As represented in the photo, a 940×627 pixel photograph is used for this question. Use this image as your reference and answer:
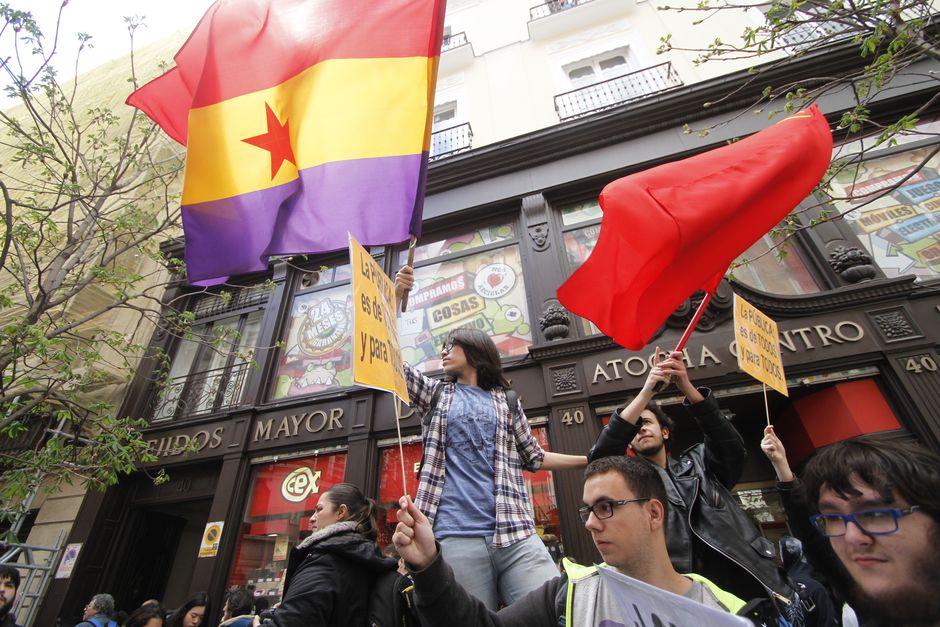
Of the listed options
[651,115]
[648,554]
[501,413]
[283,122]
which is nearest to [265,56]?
[283,122]

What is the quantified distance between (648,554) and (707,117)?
24.2 ft

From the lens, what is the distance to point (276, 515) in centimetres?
623

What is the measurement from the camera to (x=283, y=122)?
370cm

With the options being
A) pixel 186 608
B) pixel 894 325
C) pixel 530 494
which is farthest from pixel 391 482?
pixel 894 325

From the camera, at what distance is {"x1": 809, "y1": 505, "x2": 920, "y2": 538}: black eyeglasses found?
1204mm

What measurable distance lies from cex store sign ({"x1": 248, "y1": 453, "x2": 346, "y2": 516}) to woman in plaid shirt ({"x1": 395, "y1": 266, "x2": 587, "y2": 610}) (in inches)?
164

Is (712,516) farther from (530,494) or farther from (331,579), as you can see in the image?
(530,494)

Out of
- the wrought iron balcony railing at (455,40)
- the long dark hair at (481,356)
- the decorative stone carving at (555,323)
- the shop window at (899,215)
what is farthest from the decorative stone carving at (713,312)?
the wrought iron balcony railing at (455,40)

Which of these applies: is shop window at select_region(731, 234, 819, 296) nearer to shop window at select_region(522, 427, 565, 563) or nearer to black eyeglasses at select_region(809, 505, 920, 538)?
shop window at select_region(522, 427, 565, 563)

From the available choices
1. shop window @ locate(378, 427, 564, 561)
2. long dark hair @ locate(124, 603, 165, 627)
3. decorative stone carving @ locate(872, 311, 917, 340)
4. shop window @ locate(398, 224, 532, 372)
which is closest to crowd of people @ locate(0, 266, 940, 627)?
shop window @ locate(378, 427, 564, 561)

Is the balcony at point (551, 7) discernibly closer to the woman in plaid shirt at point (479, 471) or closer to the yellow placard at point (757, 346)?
the yellow placard at point (757, 346)

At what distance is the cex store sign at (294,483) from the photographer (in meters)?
6.20

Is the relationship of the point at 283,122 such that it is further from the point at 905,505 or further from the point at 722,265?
the point at 905,505

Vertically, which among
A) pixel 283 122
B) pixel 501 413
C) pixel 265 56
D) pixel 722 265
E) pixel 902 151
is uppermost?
pixel 902 151
